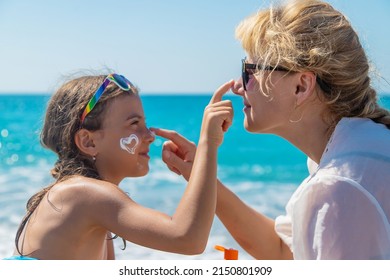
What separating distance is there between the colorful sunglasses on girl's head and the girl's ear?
0.07 m

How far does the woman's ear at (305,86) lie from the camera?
281 centimetres

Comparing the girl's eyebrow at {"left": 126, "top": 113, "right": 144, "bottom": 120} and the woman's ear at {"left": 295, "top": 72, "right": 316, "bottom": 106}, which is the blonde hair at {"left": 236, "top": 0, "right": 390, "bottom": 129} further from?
the girl's eyebrow at {"left": 126, "top": 113, "right": 144, "bottom": 120}

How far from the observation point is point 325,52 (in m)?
2.73

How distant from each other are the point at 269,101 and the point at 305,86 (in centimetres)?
18

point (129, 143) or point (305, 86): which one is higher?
point (305, 86)

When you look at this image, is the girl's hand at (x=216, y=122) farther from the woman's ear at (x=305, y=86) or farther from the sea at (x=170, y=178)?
the sea at (x=170, y=178)

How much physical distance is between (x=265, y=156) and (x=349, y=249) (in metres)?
20.0

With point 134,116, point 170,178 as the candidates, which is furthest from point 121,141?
point 170,178

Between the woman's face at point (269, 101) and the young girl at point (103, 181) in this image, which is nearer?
the young girl at point (103, 181)

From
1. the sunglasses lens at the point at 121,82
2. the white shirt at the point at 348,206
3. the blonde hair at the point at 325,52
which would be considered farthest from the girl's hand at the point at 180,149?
the white shirt at the point at 348,206

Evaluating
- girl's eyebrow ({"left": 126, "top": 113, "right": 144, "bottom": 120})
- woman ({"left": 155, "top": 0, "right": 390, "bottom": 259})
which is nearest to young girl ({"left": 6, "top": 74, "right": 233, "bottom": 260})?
girl's eyebrow ({"left": 126, "top": 113, "right": 144, "bottom": 120})

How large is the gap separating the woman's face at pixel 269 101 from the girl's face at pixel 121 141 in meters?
0.62

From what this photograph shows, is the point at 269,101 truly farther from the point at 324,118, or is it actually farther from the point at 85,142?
the point at 85,142
